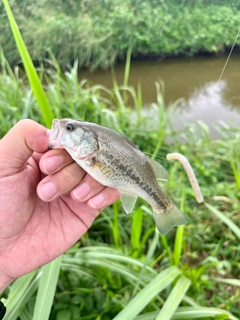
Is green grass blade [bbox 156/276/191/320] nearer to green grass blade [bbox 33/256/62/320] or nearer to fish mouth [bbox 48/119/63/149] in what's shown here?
green grass blade [bbox 33/256/62/320]

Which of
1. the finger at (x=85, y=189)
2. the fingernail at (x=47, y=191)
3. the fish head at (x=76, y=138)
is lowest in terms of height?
the finger at (x=85, y=189)

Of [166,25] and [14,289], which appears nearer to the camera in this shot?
[14,289]

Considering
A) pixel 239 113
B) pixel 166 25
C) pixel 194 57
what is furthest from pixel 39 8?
pixel 239 113

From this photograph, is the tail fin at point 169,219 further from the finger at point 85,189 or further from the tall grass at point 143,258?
the tall grass at point 143,258

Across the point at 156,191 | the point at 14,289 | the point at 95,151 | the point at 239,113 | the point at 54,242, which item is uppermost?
the point at 95,151

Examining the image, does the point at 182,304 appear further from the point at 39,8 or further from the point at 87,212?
the point at 39,8

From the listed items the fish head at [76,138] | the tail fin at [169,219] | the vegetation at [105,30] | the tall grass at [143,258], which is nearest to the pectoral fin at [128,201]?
the tail fin at [169,219]
